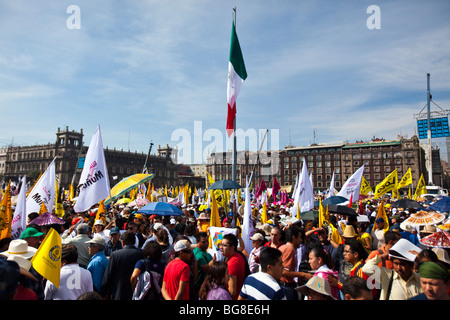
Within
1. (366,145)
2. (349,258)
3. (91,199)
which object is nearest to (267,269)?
(349,258)

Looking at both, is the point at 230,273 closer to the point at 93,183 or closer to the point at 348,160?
the point at 93,183

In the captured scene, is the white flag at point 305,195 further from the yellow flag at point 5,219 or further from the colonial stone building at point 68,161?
the colonial stone building at point 68,161

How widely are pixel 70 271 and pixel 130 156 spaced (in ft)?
378

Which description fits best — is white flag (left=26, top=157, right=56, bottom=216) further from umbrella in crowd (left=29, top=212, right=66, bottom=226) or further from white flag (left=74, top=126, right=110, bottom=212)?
umbrella in crowd (left=29, top=212, right=66, bottom=226)

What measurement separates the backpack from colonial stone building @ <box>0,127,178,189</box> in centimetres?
9455

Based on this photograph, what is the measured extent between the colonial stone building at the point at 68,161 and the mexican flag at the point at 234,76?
89.1m

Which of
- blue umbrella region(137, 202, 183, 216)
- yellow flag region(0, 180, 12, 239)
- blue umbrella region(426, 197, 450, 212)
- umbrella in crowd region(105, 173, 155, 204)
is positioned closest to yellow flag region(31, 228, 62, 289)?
yellow flag region(0, 180, 12, 239)

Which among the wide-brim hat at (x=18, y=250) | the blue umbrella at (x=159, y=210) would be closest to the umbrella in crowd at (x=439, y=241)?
the wide-brim hat at (x=18, y=250)

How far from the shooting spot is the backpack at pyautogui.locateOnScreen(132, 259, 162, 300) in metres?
4.27

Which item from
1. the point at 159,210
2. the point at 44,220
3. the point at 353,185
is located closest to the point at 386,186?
the point at 353,185

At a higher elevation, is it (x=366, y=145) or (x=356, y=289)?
(x=366, y=145)

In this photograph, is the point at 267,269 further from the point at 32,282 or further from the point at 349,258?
the point at 32,282

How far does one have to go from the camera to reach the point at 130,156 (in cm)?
11525

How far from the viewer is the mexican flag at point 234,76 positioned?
10133 mm
